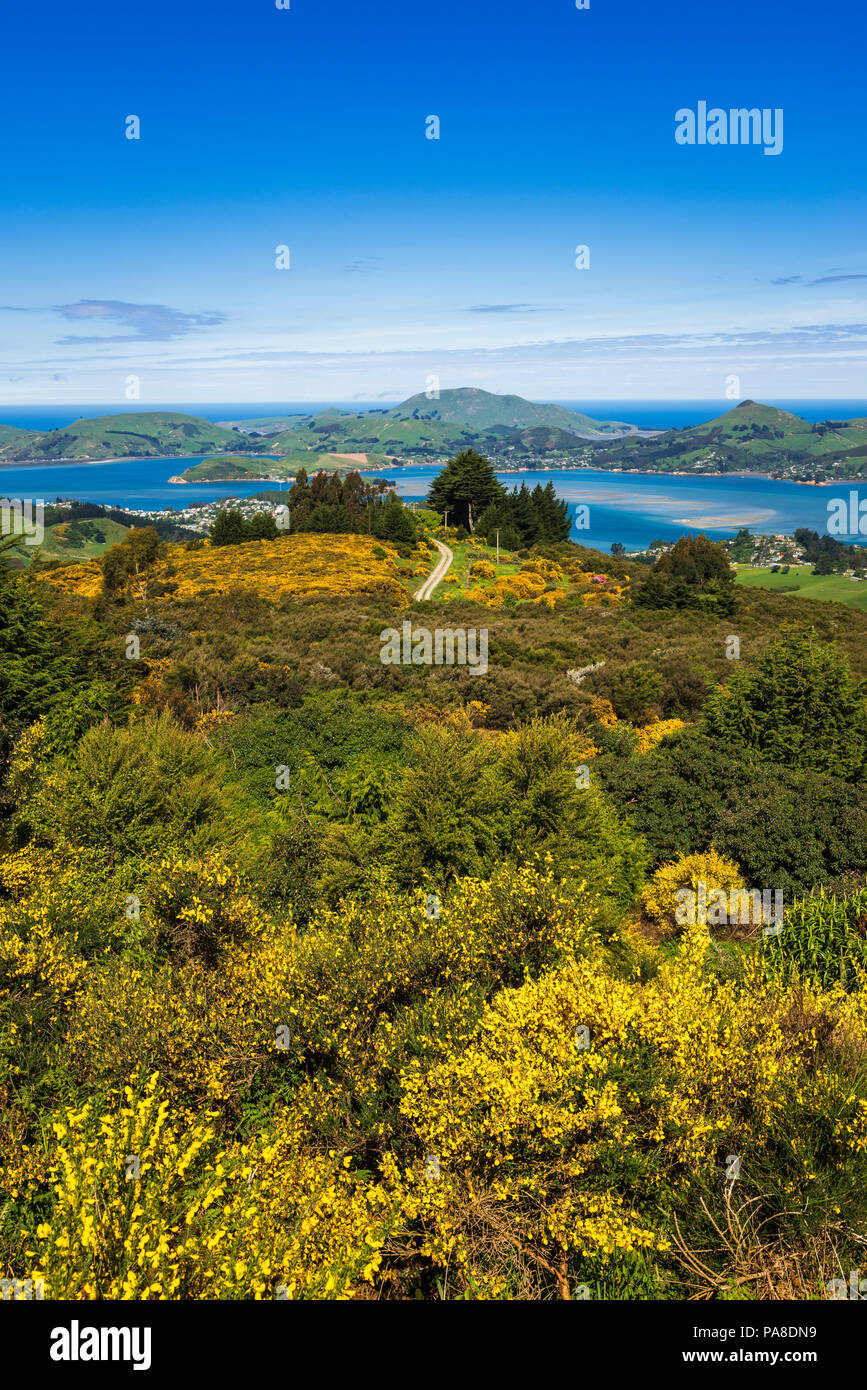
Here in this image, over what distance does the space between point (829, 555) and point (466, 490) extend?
72.4 metres

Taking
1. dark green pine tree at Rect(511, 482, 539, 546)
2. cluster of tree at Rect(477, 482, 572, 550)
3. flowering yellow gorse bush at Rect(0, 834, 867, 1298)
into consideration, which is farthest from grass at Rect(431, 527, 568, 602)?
flowering yellow gorse bush at Rect(0, 834, 867, 1298)

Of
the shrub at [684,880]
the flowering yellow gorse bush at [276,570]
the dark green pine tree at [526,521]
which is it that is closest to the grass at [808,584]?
the dark green pine tree at [526,521]

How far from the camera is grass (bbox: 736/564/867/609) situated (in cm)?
8594

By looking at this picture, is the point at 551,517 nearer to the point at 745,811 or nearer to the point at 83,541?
the point at 745,811

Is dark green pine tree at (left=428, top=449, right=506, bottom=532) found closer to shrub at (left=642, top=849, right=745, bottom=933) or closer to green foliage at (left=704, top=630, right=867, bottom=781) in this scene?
green foliage at (left=704, top=630, right=867, bottom=781)

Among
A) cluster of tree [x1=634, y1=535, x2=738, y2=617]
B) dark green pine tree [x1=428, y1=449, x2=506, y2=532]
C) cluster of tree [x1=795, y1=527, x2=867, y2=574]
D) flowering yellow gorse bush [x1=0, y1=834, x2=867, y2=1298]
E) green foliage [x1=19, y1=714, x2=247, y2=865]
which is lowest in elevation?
flowering yellow gorse bush [x1=0, y1=834, x2=867, y2=1298]

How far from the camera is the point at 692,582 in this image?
6712cm

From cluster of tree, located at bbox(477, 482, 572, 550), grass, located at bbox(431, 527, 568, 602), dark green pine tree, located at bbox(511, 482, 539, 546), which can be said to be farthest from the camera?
dark green pine tree, located at bbox(511, 482, 539, 546)

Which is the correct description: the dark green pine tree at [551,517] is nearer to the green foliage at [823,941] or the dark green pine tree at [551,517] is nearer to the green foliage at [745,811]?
the green foliage at [745,811]

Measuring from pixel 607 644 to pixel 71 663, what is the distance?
32.5m

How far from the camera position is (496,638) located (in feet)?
152

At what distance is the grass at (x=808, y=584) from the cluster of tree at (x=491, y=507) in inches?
1029

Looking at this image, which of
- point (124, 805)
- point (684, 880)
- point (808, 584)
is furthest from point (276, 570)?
point (808, 584)
